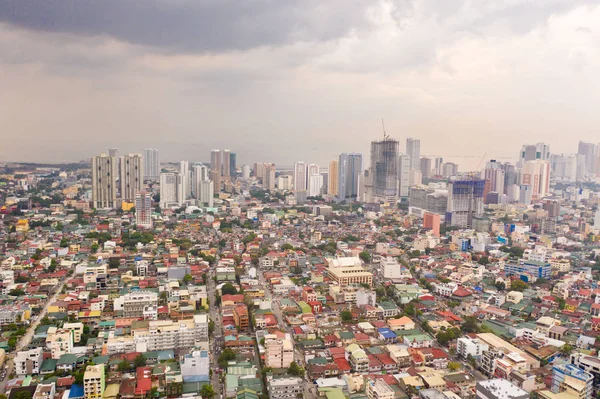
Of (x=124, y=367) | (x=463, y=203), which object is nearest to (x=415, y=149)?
(x=463, y=203)

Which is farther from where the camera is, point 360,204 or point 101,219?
point 360,204

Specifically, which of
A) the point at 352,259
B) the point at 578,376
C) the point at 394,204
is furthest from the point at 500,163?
the point at 578,376

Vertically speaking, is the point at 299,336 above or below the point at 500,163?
below

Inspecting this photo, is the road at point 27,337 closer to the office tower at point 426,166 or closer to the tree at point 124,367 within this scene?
the tree at point 124,367

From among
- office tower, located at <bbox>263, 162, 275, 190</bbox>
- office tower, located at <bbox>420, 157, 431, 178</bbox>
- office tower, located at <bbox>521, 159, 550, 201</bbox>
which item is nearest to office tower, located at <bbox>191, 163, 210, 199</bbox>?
office tower, located at <bbox>263, 162, 275, 190</bbox>

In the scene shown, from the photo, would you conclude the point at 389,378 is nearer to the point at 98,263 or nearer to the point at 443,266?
the point at 443,266

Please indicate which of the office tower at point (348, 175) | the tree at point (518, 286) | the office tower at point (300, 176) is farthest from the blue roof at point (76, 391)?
the office tower at point (300, 176)

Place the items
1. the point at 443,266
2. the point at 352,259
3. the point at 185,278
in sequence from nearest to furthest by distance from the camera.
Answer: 1. the point at 185,278
2. the point at 352,259
3. the point at 443,266
